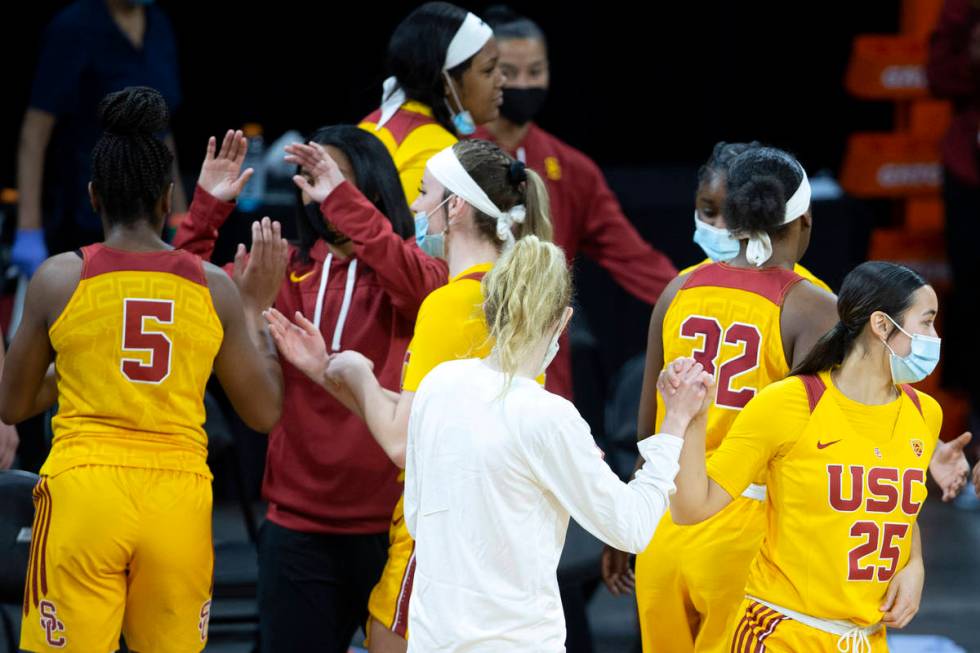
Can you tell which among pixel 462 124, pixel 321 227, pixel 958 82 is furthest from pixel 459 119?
pixel 958 82

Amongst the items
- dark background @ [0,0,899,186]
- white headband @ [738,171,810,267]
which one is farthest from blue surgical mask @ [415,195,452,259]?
dark background @ [0,0,899,186]

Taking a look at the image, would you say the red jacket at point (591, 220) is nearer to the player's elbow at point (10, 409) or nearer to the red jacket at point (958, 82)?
the player's elbow at point (10, 409)

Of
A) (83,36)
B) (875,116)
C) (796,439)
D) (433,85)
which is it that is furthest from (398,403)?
(875,116)

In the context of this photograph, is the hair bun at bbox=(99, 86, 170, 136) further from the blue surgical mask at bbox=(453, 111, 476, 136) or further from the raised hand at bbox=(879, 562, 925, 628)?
the raised hand at bbox=(879, 562, 925, 628)

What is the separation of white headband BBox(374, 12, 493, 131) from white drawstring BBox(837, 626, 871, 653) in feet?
7.05

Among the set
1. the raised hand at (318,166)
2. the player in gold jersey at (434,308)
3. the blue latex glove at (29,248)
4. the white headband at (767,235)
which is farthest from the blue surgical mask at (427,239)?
the blue latex glove at (29,248)

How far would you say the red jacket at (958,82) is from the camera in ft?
26.9

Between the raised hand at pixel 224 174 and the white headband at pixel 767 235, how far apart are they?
49.0 inches

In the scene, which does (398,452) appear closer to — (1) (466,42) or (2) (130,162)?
(2) (130,162)

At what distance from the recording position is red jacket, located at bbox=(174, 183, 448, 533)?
13.3 feet

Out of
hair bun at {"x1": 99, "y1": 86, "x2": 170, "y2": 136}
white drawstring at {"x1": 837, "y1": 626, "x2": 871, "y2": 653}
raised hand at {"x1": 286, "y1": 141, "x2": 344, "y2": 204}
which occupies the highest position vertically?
hair bun at {"x1": 99, "y1": 86, "x2": 170, "y2": 136}

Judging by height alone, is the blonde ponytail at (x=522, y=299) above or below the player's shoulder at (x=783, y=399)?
above

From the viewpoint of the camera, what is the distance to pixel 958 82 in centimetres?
819

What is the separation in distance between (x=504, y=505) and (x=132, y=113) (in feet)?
4.40
